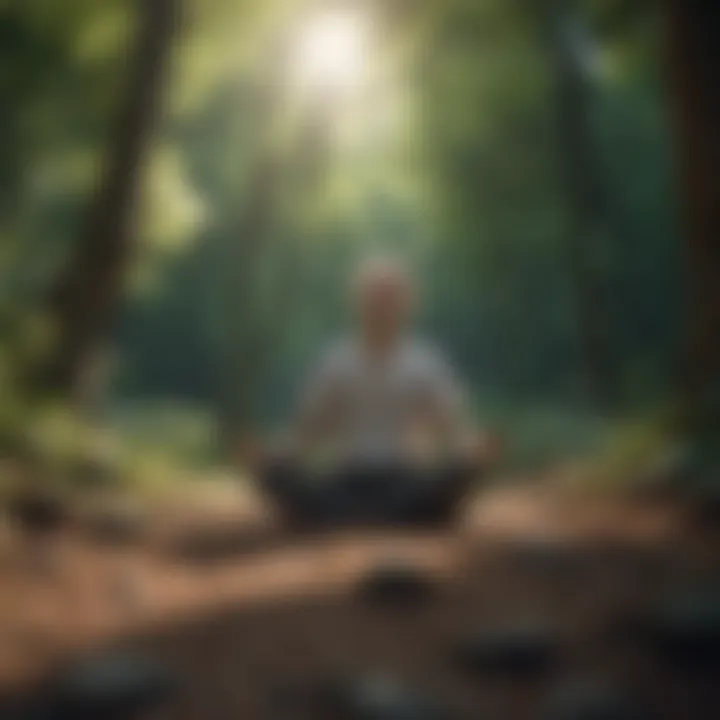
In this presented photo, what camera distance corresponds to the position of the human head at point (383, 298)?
1.35m

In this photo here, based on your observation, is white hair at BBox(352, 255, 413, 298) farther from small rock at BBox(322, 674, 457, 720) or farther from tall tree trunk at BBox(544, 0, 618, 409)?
small rock at BBox(322, 674, 457, 720)

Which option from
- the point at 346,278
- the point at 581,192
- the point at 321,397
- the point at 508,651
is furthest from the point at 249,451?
the point at 581,192

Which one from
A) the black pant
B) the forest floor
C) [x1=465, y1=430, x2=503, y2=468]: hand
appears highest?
[x1=465, y1=430, x2=503, y2=468]: hand

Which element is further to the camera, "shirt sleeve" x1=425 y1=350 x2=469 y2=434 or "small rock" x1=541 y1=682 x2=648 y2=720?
"shirt sleeve" x1=425 y1=350 x2=469 y2=434

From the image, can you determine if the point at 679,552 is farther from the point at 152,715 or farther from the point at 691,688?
the point at 152,715

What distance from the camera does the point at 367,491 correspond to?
1361 millimetres

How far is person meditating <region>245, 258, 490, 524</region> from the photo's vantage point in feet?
4.44

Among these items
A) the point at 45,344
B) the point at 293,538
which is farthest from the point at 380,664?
the point at 45,344

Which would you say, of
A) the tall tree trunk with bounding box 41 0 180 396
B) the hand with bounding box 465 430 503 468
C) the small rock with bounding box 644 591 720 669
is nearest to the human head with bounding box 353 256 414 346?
the hand with bounding box 465 430 503 468

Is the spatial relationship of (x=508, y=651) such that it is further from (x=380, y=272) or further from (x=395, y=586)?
(x=380, y=272)

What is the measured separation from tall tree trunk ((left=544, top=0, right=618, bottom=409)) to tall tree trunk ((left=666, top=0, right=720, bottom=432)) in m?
0.09

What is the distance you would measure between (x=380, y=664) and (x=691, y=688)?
0.89ft

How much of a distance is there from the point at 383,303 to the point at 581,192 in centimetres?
26

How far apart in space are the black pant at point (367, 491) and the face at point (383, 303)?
13cm
